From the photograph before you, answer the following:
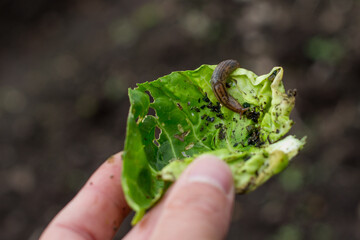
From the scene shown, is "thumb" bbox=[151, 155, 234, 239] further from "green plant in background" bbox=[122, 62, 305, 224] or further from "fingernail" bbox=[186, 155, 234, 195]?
"green plant in background" bbox=[122, 62, 305, 224]

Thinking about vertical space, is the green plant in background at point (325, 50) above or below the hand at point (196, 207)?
below

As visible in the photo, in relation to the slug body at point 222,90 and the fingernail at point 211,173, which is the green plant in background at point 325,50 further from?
the fingernail at point 211,173

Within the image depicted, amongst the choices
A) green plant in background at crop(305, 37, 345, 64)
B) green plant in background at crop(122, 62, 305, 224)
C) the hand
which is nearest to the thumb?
the hand

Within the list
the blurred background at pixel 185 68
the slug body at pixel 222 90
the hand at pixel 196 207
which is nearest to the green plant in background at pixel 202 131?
the slug body at pixel 222 90

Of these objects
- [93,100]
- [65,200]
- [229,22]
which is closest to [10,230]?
[65,200]

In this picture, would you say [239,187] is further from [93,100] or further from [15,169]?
[15,169]
